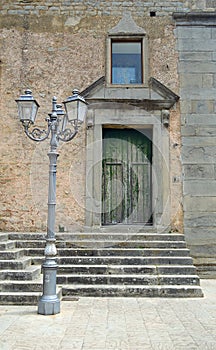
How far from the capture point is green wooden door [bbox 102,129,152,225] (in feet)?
24.3

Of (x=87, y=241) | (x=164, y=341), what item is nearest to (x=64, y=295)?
(x=87, y=241)

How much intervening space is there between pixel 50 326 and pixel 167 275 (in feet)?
7.91

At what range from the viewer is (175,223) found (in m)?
7.05

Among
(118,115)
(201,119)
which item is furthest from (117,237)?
(201,119)

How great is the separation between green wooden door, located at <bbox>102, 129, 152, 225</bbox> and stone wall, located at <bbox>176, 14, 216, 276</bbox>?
849mm

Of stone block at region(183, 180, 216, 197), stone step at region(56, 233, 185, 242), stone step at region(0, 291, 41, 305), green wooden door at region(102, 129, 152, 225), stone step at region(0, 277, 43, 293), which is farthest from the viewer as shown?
green wooden door at region(102, 129, 152, 225)

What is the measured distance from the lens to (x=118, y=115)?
291 inches

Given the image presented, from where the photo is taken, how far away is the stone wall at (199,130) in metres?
6.96

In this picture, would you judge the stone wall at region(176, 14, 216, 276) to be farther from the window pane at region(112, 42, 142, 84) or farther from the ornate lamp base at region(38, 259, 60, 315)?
the ornate lamp base at region(38, 259, 60, 315)

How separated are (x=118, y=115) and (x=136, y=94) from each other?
24.1 inches

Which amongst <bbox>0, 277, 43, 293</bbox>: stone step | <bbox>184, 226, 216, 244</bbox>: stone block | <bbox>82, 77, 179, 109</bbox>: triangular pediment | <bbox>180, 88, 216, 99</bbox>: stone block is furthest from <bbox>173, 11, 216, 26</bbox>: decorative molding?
<bbox>0, 277, 43, 293</bbox>: stone step

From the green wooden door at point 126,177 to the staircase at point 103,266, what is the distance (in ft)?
2.83

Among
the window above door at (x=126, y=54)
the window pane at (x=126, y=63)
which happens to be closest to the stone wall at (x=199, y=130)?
the window above door at (x=126, y=54)

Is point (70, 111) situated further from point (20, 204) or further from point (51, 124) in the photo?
point (20, 204)
